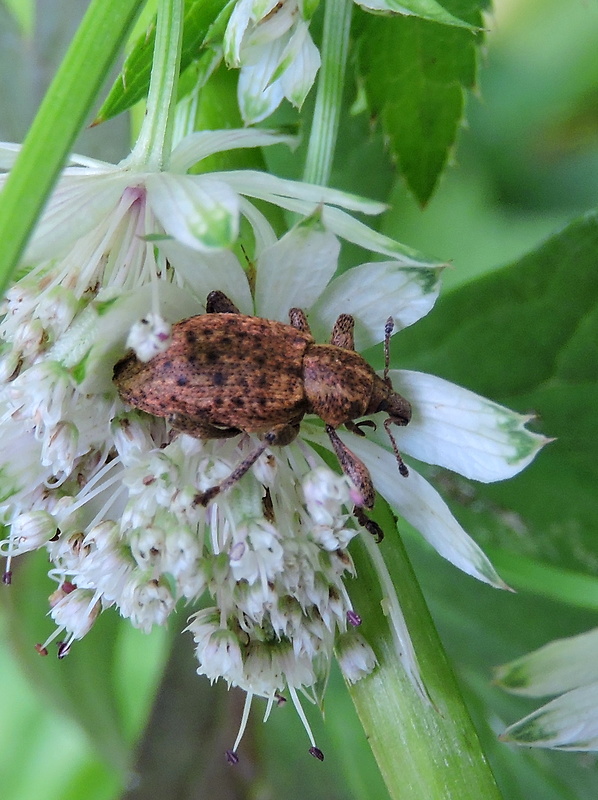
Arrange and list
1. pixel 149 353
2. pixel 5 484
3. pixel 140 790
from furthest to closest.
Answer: pixel 140 790 → pixel 5 484 → pixel 149 353

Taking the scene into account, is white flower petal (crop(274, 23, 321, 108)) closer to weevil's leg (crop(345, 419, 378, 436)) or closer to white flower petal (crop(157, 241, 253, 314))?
white flower petal (crop(157, 241, 253, 314))

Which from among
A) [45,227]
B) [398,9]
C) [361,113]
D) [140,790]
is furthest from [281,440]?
[140,790]

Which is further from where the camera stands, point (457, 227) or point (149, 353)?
point (457, 227)

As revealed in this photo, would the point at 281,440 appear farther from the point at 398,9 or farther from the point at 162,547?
the point at 398,9

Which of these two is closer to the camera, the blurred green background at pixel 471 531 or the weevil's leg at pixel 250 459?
the weevil's leg at pixel 250 459

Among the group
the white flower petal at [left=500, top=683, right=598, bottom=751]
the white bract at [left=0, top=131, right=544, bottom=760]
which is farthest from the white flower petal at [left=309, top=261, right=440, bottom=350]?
the white flower petal at [left=500, top=683, right=598, bottom=751]

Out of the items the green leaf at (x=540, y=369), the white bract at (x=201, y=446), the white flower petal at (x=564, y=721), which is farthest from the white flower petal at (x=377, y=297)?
the white flower petal at (x=564, y=721)

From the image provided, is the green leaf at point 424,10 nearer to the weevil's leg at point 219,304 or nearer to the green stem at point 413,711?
the weevil's leg at point 219,304
